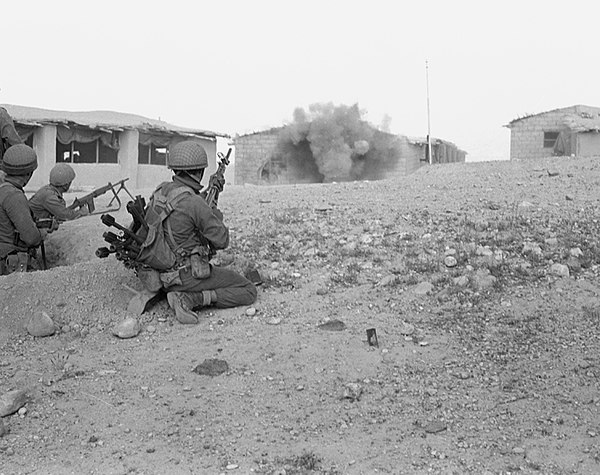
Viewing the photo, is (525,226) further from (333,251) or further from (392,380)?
(392,380)

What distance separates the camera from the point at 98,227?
8.45 metres

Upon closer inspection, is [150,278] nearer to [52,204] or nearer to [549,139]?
[52,204]

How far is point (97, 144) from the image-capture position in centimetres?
2055

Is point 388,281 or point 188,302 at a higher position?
point 388,281

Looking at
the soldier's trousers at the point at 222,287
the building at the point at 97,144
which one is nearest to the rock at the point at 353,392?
the soldier's trousers at the point at 222,287

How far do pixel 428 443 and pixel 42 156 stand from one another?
17.1 m

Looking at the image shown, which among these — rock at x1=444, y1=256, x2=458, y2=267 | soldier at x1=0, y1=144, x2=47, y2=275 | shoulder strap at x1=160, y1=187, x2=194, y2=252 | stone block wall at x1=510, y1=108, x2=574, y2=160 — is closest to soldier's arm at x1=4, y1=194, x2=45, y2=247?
soldier at x1=0, y1=144, x2=47, y2=275

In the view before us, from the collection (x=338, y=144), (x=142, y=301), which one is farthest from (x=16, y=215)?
(x=338, y=144)

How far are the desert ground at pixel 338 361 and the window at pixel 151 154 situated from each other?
15.6 meters

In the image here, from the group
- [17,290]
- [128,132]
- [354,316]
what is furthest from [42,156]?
[354,316]

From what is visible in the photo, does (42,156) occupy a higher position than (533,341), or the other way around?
(42,156)

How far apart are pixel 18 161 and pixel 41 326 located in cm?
213

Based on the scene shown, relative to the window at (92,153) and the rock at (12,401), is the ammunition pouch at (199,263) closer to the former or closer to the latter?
the rock at (12,401)

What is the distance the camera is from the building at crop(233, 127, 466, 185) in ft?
84.5
